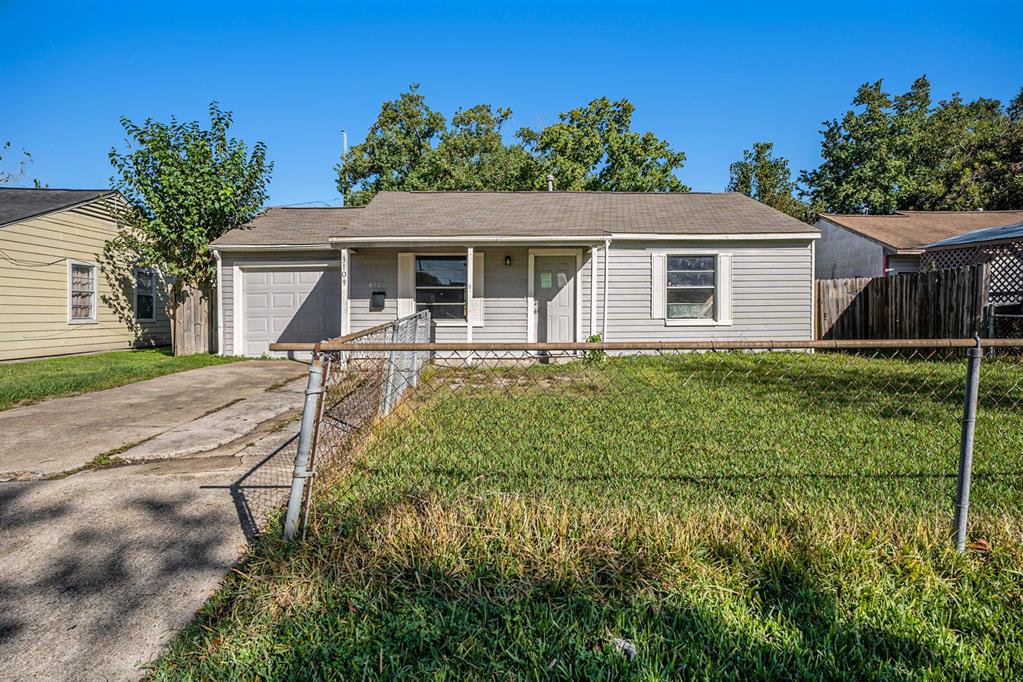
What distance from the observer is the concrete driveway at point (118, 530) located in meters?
2.22

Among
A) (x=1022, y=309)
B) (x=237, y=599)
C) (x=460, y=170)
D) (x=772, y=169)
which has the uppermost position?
(x=772, y=169)

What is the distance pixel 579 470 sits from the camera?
402 centimetres

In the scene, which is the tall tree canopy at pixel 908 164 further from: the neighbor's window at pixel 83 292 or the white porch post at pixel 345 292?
the neighbor's window at pixel 83 292

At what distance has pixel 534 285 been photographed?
1152 cm

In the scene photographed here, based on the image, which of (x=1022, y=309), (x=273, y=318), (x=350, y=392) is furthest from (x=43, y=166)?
(x=1022, y=309)

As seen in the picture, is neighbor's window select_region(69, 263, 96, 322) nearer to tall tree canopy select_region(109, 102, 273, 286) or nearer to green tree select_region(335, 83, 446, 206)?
tall tree canopy select_region(109, 102, 273, 286)

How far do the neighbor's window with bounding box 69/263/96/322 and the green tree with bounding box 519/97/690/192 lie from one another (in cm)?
1564

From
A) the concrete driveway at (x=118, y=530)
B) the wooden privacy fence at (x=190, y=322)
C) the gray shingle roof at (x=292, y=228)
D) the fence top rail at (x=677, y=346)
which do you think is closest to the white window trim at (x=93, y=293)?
the wooden privacy fence at (x=190, y=322)

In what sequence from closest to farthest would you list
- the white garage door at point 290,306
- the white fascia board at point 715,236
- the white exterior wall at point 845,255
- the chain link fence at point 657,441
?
the chain link fence at point 657,441
the white fascia board at point 715,236
the white garage door at point 290,306
the white exterior wall at point 845,255

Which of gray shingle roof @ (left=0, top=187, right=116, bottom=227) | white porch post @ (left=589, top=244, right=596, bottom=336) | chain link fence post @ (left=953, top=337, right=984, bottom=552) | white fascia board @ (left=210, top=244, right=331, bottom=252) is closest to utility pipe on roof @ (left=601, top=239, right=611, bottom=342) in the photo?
white porch post @ (left=589, top=244, right=596, bottom=336)

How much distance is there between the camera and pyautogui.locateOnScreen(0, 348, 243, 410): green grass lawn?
7.14 meters

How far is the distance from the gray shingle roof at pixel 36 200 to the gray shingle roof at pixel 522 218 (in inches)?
136

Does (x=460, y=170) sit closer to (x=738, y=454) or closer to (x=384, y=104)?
(x=384, y=104)

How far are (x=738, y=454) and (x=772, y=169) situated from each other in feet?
115
